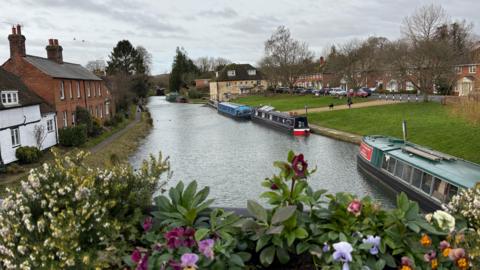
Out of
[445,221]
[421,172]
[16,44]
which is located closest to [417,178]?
[421,172]

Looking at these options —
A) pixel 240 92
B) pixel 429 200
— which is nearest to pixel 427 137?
pixel 429 200

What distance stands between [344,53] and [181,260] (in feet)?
189

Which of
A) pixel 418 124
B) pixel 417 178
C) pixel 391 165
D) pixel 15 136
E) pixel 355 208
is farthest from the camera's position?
pixel 418 124

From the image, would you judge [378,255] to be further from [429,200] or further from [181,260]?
[429,200]

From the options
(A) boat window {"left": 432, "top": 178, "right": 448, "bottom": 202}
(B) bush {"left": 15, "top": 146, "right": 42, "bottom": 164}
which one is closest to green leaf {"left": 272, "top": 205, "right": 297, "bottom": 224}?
(A) boat window {"left": 432, "top": 178, "right": 448, "bottom": 202}

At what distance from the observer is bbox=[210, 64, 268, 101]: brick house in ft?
311

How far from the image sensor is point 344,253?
2.90 m

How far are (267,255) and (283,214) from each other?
36 cm

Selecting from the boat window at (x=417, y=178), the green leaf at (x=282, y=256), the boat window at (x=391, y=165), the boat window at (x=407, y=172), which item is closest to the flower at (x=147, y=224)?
the green leaf at (x=282, y=256)

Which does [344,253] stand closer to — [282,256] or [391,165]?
[282,256]

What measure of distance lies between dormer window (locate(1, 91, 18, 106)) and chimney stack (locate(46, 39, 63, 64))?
1221cm

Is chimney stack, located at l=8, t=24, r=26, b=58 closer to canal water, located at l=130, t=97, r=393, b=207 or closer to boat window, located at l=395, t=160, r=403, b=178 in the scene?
canal water, located at l=130, t=97, r=393, b=207

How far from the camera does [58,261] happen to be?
2943 millimetres

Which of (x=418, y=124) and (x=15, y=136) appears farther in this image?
(x=418, y=124)
